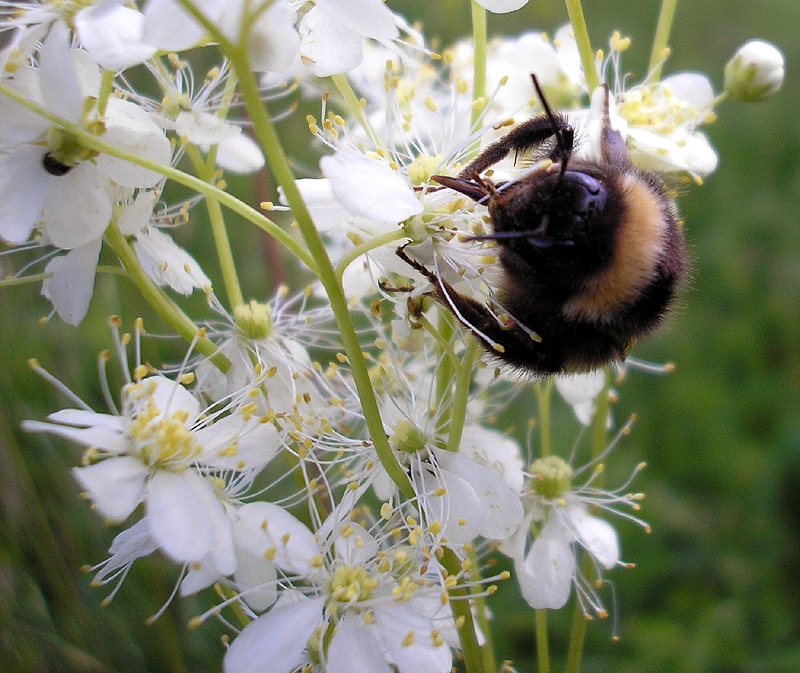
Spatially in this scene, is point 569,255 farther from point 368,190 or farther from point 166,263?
point 166,263

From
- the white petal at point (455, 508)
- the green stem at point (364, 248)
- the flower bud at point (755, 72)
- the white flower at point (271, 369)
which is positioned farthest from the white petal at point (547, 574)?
the flower bud at point (755, 72)

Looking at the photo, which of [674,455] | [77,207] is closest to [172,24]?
[77,207]

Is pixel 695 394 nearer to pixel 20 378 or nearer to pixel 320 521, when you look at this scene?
pixel 320 521

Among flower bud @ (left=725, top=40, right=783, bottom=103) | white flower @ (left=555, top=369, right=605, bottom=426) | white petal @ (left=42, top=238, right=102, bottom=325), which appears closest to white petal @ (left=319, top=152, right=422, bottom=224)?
white petal @ (left=42, top=238, right=102, bottom=325)

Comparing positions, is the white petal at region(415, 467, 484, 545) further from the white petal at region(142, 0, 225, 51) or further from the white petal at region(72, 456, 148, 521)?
the white petal at region(142, 0, 225, 51)

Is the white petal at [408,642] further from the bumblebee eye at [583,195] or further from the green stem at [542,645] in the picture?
the bumblebee eye at [583,195]
